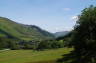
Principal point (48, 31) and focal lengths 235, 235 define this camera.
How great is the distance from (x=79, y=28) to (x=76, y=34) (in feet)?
5.29

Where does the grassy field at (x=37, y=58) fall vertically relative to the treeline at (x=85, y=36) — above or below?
below

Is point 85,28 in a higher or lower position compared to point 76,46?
higher

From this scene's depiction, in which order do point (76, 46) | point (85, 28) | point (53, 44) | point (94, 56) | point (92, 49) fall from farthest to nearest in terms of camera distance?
point (53, 44) → point (76, 46) → point (85, 28) → point (92, 49) → point (94, 56)

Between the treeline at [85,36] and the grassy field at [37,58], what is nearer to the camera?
the treeline at [85,36]

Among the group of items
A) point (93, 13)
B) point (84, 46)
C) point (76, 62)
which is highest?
point (93, 13)

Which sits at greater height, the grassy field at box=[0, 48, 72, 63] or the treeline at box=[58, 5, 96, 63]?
the treeline at box=[58, 5, 96, 63]

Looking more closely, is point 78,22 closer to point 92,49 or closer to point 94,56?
point 92,49

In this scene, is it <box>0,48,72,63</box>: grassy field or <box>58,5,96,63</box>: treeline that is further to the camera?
<box>0,48,72,63</box>: grassy field

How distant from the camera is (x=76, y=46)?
56.6m

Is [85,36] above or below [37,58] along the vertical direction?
above

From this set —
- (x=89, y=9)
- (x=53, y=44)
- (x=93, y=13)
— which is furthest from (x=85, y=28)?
(x=53, y=44)

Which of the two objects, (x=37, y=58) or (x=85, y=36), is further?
(x=37, y=58)

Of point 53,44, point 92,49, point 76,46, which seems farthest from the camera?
point 53,44

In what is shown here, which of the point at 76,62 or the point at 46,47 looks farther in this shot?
the point at 46,47
